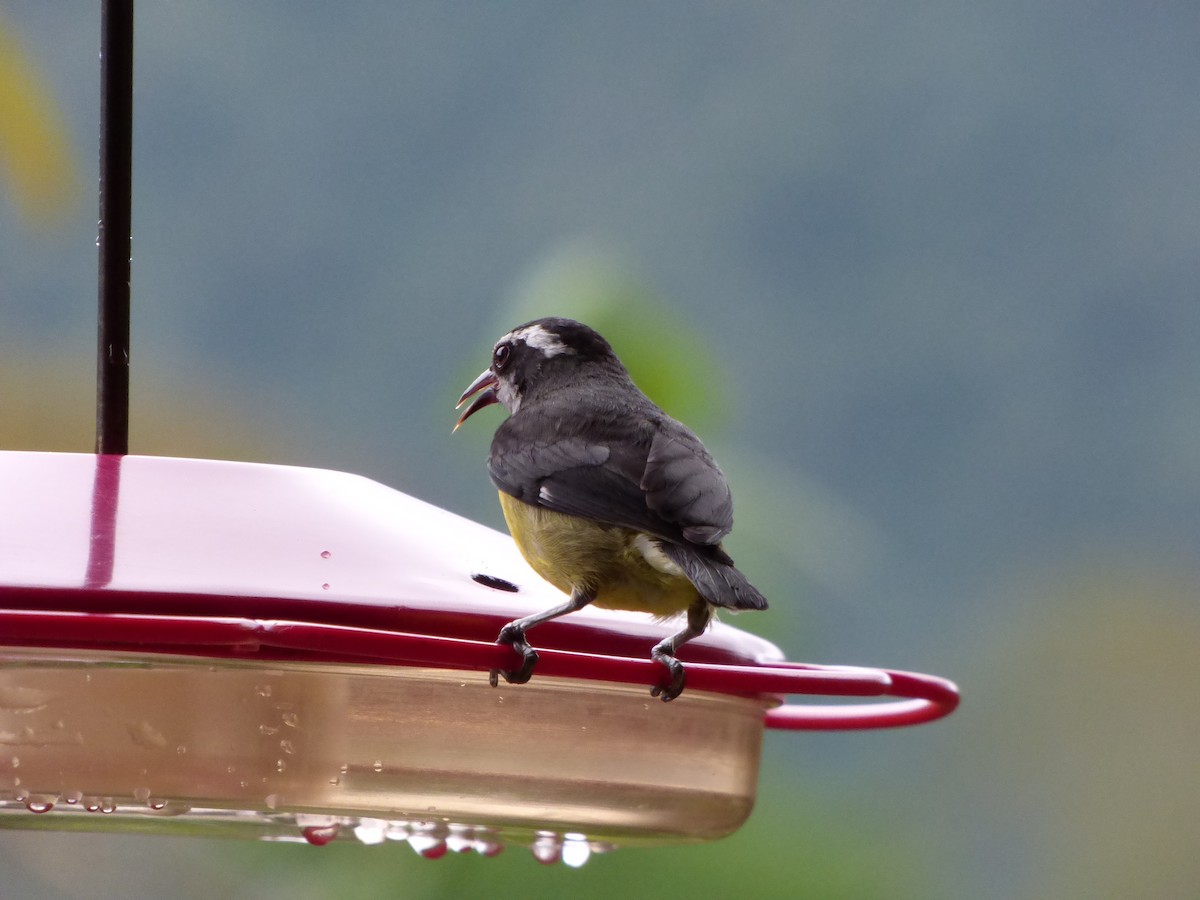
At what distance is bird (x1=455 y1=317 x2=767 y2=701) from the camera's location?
5.14ft

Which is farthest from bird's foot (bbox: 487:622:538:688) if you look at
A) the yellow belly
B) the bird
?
the yellow belly

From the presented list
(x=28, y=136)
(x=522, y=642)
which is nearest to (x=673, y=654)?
(x=522, y=642)

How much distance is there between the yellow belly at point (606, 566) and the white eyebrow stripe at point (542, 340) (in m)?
0.51

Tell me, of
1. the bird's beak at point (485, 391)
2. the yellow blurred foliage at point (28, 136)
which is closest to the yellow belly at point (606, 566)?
the bird's beak at point (485, 391)

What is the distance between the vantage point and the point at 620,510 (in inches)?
62.6

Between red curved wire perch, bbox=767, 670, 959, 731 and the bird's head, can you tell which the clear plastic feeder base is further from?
the bird's head

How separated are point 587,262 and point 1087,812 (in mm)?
2679

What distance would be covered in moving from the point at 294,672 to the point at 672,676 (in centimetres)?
31

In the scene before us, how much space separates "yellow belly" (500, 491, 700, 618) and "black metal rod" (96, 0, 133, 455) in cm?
47

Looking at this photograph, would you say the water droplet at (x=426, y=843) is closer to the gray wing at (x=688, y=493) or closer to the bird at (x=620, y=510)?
the bird at (x=620, y=510)

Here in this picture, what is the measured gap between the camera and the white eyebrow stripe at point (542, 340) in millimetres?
2141

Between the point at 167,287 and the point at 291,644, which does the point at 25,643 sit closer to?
the point at 291,644

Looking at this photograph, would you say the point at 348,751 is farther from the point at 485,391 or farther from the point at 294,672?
the point at 485,391

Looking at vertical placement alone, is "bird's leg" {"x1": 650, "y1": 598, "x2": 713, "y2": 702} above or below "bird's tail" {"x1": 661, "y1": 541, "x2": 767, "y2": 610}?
below
